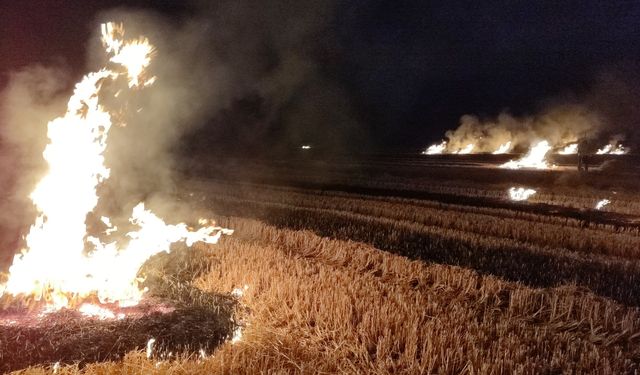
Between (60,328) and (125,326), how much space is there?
28.3 inches

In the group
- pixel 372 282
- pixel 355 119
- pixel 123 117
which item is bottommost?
pixel 372 282

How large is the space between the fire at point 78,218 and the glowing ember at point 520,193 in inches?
661

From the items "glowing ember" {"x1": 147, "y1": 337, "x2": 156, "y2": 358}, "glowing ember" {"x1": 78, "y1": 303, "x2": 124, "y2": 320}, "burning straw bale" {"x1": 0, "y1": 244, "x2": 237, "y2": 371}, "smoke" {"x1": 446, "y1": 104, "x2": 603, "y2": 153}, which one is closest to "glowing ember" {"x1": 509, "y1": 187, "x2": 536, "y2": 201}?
"burning straw bale" {"x1": 0, "y1": 244, "x2": 237, "y2": 371}

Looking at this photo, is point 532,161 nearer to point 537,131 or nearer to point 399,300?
point 537,131

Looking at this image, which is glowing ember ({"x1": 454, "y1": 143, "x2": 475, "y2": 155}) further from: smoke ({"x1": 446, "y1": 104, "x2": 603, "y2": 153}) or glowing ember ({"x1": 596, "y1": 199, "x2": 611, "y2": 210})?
glowing ember ({"x1": 596, "y1": 199, "x2": 611, "y2": 210})

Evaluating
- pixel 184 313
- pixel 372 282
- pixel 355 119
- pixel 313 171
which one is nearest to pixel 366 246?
pixel 372 282

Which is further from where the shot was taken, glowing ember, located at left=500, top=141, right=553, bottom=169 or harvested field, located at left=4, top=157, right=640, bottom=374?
glowing ember, located at left=500, top=141, right=553, bottom=169

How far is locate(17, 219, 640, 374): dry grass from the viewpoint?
591cm

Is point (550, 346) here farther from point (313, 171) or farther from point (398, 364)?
point (313, 171)

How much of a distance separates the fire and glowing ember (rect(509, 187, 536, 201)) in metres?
16.8

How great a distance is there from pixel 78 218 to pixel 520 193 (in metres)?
19.3

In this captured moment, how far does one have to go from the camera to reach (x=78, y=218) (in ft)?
27.0

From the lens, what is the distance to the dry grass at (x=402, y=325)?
19.4 ft

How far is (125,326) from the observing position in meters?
6.60
